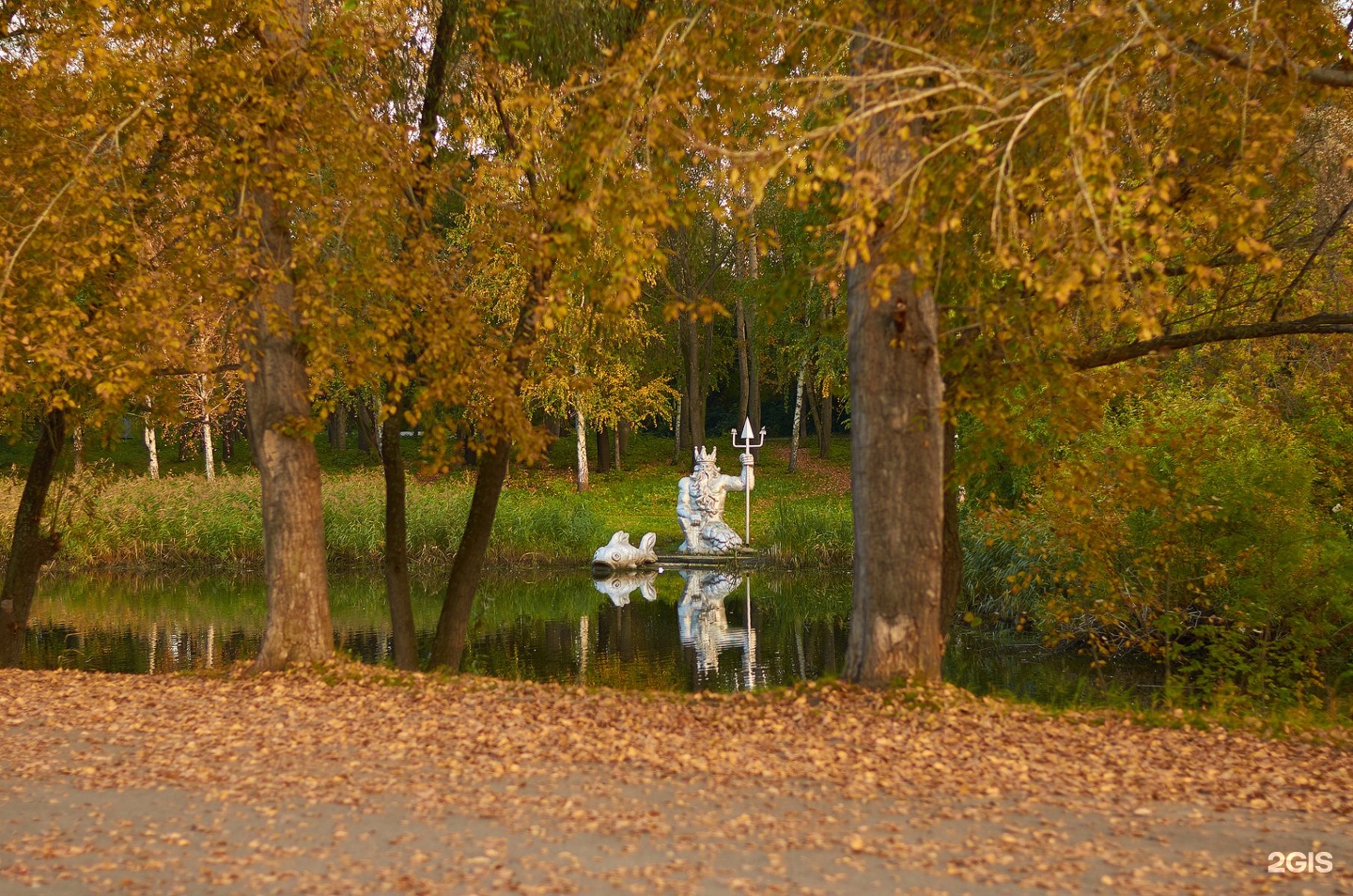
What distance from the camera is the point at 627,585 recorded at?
25156mm

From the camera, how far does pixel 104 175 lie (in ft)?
29.6

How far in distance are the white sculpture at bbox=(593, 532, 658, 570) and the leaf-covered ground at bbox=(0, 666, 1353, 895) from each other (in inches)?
695

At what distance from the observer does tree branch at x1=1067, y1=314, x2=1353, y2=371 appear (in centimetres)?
889

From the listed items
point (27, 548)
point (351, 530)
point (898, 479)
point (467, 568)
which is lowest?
point (351, 530)

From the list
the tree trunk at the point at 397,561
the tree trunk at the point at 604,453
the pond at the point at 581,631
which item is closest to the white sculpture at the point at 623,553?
the pond at the point at 581,631

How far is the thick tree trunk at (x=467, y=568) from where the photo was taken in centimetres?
1266

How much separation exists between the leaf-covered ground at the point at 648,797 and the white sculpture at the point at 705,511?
19516mm

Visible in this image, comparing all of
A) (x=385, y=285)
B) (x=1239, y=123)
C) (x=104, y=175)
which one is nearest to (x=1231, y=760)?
(x=1239, y=123)

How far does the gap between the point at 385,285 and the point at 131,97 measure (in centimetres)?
225

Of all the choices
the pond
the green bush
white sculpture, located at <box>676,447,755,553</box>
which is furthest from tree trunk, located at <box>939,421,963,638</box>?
white sculpture, located at <box>676,447,755,553</box>

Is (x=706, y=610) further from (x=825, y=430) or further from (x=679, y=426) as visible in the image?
(x=825, y=430)

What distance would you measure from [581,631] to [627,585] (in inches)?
215

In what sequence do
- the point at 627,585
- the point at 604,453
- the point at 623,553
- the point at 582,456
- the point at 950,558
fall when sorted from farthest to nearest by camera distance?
the point at 604,453, the point at 582,456, the point at 623,553, the point at 627,585, the point at 950,558

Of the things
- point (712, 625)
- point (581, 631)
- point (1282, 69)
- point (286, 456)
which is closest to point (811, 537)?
point (712, 625)
